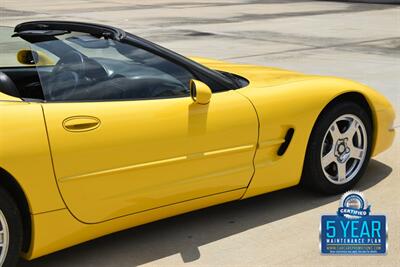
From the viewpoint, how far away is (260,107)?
3.50 m

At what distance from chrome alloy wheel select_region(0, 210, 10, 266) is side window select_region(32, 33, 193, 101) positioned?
0.71 m

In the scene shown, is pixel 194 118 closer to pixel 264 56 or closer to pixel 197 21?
pixel 264 56

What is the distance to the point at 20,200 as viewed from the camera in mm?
2822

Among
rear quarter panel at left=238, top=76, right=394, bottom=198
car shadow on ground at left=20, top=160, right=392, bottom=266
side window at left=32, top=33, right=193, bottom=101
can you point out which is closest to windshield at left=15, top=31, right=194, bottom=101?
side window at left=32, top=33, right=193, bottom=101

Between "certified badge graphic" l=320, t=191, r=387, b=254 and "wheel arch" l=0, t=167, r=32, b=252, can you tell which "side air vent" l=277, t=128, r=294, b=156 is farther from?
"wheel arch" l=0, t=167, r=32, b=252

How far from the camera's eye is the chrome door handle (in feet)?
9.36

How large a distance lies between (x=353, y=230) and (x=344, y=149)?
0.73 m

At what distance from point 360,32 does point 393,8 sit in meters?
8.11

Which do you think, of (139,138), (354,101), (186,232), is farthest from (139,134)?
(354,101)

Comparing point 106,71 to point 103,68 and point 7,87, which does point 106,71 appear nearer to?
point 103,68

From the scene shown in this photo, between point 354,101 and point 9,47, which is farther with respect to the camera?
point 354,101

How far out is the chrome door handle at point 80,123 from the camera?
2.85m

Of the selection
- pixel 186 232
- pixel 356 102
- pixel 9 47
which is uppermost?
pixel 9 47

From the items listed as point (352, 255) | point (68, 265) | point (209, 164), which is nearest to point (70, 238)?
point (68, 265)
